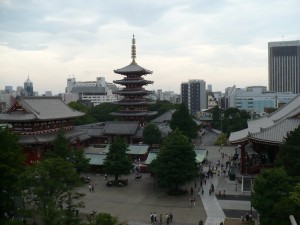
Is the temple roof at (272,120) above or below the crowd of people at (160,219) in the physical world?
above

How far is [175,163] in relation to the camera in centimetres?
4303

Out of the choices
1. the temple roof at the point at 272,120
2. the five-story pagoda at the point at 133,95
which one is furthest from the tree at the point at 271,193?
the five-story pagoda at the point at 133,95

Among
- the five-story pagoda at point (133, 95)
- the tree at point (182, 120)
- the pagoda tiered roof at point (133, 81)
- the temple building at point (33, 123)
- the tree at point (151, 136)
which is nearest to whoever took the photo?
the temple building at point (33, 123)

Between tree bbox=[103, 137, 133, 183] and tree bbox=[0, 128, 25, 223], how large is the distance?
50.2 ft

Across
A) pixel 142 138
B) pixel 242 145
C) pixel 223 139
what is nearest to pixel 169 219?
pixel 242 145

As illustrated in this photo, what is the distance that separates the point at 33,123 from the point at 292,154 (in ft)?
133

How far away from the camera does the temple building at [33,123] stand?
58656mm

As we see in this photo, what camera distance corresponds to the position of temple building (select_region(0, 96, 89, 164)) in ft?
192

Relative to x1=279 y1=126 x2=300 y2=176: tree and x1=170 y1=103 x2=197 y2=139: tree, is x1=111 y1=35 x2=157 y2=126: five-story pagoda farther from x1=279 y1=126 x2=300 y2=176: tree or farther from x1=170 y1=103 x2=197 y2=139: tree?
x1=279 y1=126 x2=300 y2=176: tree

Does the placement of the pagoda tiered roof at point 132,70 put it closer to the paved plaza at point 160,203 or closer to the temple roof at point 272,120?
the temple roof at point 272,120

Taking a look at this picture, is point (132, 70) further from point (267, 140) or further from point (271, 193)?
point (271, 193)

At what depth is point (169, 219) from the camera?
117 ft

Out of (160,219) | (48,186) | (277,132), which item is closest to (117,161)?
(160,219)

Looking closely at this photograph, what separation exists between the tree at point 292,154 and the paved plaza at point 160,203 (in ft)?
22.9
